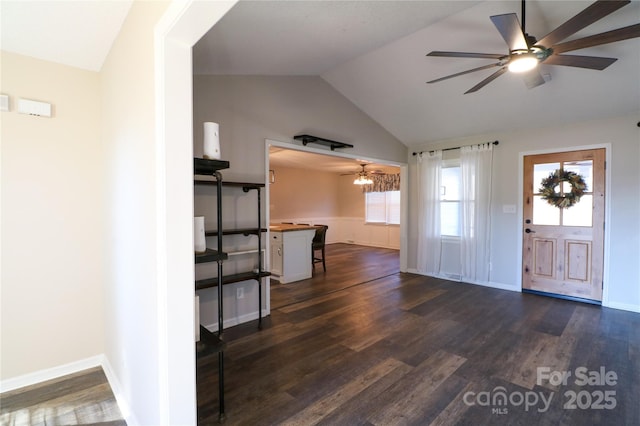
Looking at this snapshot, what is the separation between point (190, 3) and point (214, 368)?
8.27ft

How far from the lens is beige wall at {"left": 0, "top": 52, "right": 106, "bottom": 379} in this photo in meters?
2.20

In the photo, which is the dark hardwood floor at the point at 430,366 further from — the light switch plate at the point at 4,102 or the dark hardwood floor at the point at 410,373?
the light switch plate at the point at 4,102

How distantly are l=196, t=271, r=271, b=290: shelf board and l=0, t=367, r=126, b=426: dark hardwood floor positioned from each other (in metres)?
0.99

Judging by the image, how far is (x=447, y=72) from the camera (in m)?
3.62

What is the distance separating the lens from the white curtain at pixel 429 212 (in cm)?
539

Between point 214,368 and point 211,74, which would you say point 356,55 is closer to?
point 211,74

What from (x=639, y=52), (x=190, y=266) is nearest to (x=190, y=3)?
(x=190, y=266)

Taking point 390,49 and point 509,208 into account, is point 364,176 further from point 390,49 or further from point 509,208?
point 390,49

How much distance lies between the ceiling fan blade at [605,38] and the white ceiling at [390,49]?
2.07 feet

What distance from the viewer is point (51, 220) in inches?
92.4

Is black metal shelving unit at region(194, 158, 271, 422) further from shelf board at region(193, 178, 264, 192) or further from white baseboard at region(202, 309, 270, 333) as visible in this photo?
white baseboard at region(202, 309, 270, 333)

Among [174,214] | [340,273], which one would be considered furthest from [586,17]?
[340,273]

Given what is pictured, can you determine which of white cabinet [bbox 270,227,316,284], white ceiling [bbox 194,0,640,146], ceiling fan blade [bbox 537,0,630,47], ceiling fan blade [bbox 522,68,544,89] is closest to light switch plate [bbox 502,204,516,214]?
white ceiling [bbox 194,0,640,146]

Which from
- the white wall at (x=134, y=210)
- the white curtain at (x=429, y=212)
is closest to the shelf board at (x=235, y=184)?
the white wall at (x=134, y=210)
